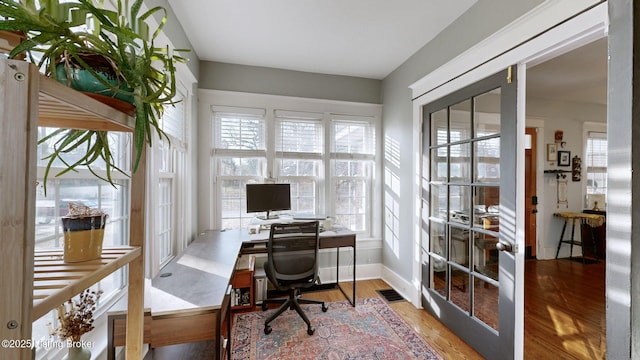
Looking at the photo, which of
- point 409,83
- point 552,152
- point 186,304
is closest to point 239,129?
point 409,83

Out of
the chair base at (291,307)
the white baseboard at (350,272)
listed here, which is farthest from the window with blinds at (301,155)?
the chair base at (291,307)

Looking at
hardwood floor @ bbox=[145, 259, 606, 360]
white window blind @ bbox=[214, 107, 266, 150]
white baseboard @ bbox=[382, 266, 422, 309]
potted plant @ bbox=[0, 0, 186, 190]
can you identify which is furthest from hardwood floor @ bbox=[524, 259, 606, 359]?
white window blind @ bbox=[214, 107, 266, 150]

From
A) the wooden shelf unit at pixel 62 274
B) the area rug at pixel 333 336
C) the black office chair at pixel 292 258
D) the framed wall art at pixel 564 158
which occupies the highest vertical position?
the framed wall art at pixel 564 158

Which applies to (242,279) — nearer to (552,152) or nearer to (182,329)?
(182,329)

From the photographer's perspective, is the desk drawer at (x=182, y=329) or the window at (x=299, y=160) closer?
the desk drawer at (x=182, y=329)

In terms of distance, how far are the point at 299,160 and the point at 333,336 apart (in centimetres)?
195

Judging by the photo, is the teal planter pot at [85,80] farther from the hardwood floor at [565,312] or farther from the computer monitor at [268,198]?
the hardwood floor at [565,312]

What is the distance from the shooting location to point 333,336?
7.23 ft

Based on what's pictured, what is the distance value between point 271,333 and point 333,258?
4.22 ft

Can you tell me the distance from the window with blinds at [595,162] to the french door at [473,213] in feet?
12.8

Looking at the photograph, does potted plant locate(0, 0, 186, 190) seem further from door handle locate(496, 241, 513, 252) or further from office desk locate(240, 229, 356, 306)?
door handle locate(496, 241, 513, 252)

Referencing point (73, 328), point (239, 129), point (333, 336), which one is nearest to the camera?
point (73, 328)

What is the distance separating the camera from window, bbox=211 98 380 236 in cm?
306

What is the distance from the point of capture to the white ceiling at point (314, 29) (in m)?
2.03
